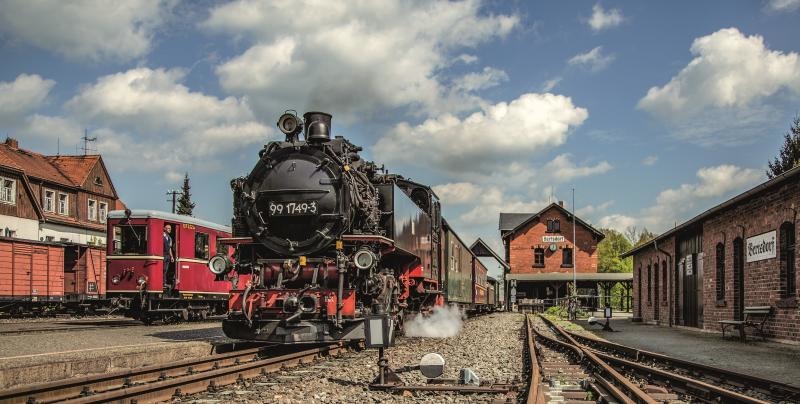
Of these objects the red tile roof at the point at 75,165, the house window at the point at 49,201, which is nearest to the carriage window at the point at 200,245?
the house window at the point at 49,201

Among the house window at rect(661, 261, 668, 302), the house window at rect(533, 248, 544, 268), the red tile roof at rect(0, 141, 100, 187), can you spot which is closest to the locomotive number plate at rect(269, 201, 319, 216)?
the house window at rect(661, 261, 668, 302)

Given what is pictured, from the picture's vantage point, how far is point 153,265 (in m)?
17.8

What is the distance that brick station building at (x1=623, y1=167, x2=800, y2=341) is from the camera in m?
14.2

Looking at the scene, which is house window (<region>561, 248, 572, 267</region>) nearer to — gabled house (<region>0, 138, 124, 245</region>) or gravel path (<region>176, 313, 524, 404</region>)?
gabled house (<region>0, 138, 124, 245</region>)

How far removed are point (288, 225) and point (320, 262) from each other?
0.86 metres

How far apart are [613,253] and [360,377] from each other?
86208mm

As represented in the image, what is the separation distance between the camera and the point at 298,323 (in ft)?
33.7

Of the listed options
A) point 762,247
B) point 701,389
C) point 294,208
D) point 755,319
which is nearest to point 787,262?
point 762,247

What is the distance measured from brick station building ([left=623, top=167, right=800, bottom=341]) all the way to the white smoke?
260 inches

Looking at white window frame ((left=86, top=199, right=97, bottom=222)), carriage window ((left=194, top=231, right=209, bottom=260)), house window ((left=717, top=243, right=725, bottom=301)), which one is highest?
white window frame ((left=86, top=199, right=97, bottom=222))

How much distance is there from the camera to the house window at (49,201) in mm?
36250

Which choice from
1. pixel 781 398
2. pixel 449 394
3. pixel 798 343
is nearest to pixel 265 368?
pixel 449 394

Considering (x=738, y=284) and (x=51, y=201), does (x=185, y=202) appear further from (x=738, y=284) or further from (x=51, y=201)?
(x=738, y=284)

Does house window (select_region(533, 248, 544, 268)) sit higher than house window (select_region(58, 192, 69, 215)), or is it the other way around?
house window (select_region(58, 192, 69, 215))
